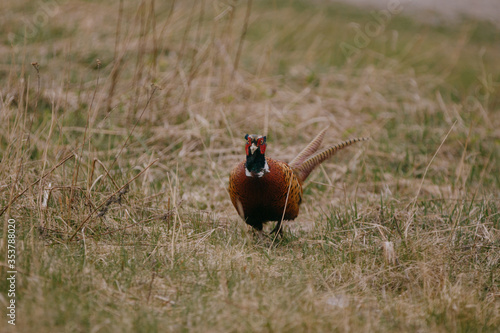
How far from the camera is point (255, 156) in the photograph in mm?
3139

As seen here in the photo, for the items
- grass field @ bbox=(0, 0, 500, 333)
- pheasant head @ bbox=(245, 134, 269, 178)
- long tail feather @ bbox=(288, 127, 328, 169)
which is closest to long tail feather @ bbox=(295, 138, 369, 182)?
long tail feather @ bbox=(288, 127, 328, 169)

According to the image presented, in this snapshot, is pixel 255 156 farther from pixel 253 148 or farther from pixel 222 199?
pixel 222 199

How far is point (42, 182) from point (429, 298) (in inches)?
93.2

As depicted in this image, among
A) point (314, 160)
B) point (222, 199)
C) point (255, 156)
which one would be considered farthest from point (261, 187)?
point (222, 199)

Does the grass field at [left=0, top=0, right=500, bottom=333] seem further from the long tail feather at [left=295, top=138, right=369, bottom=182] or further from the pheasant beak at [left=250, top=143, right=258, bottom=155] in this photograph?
the pheasant beak at [left=250, top=143, right=258, bottom=155]

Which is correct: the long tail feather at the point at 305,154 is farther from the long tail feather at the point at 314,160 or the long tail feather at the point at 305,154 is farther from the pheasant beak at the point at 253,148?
the pheasant beak at the point at 253,148

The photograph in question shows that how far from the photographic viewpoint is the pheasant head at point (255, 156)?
3115mm

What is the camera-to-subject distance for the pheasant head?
3.12 meters

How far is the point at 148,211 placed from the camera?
3523mm

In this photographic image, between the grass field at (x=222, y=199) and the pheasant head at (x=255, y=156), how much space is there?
1.28ft

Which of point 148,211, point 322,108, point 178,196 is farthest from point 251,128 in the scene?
point 148,211

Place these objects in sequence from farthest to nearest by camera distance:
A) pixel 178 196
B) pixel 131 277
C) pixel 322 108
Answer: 1. pixel 322 108
2. pixel 178 196
3. pixel 131 277

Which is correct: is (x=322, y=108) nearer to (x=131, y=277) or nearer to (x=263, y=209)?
(x=263, y=209)

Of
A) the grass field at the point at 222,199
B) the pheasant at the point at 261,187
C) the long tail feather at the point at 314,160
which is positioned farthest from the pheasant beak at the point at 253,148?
the long tail feather at the point at 314,160
